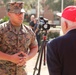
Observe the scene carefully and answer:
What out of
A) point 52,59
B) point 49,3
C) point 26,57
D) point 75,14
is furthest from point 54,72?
point 49,3

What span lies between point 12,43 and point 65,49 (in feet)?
3.09

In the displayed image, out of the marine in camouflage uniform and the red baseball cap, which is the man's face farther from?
the red baseball cap

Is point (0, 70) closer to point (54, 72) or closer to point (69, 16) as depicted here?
point (54, 72)

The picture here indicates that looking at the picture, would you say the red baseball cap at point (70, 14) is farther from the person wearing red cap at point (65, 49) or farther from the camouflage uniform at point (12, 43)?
the camouflage uniform at point (12, 43)

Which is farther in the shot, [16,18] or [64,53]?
[16,18]

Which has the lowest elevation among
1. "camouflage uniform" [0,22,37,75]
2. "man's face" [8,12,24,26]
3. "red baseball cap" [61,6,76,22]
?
"camouflage uniform" [0,22,37,75]

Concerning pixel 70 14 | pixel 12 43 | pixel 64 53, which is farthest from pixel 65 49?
pixel 12 43

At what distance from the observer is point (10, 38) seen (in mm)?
2803

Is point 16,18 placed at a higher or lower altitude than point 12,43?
higher

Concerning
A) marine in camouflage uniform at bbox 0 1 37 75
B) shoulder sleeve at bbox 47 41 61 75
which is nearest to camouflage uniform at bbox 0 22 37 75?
marine in camouflage uniform at bbox 0 1 37 75

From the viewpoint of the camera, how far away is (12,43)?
9.25ft

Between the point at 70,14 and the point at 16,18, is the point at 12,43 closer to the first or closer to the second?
the point at 16,18

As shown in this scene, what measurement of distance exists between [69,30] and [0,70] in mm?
1086

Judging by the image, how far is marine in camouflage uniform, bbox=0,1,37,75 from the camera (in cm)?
280
